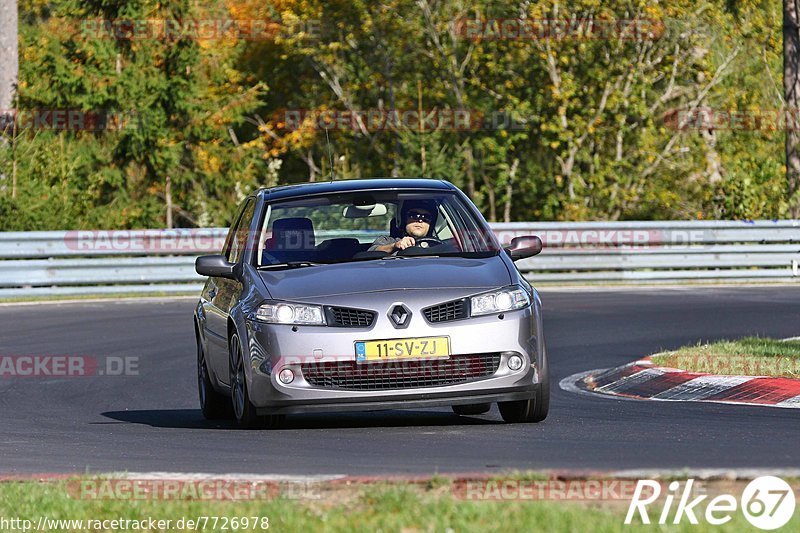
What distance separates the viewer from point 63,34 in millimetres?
35125

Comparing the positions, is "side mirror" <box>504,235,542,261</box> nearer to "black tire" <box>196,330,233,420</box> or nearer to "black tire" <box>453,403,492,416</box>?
"black tire" <box>453,403,492,416</box>

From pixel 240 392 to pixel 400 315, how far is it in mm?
1320

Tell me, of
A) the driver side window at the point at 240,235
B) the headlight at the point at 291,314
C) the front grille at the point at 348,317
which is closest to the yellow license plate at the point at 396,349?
the front grille at the point at 348,317

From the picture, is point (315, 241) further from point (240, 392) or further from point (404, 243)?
point (240, 392)

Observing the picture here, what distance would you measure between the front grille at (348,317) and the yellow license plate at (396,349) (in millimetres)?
116

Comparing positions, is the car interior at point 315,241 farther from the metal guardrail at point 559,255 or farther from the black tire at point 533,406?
the metal guardrail at point 559,255

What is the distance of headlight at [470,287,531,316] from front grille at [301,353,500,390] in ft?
0.87

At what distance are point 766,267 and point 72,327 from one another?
44.5ft

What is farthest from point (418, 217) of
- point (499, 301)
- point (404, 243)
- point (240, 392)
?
point (240, 392)

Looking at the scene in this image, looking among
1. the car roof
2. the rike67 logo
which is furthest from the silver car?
the rike67 logo

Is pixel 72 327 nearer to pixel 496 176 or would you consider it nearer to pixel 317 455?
pixel 317 455

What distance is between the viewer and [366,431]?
949 cm

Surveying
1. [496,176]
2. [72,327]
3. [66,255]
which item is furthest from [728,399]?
[496,176]

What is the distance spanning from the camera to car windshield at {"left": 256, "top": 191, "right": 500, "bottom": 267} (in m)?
10.1
